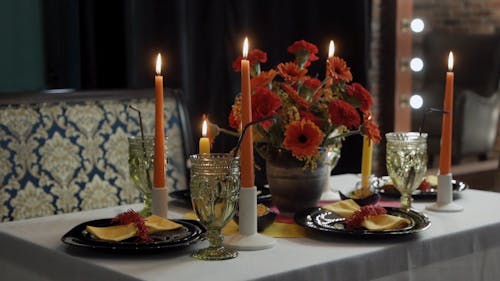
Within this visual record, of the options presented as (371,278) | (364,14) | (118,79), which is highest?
(364,14)

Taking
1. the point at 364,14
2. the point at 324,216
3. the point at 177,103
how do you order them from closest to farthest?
the point at 324,216 < the point at 177,103 < the point at 364,14

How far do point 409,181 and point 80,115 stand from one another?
3.67ft

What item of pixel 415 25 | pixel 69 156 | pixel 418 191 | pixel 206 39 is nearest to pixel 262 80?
pixel 418 191

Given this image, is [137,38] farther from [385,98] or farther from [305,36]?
[385,98]

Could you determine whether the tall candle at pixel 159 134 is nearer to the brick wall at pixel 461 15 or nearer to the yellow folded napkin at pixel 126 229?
the yellow folded napkin at pixel 126 229

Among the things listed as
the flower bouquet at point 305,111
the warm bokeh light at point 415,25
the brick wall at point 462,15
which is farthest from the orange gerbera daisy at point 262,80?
the brick wall at point 462,15

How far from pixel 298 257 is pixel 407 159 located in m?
0.47

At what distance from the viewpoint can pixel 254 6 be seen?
3.91m

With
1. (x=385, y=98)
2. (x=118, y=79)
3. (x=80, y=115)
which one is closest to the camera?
(x=80, y=115)

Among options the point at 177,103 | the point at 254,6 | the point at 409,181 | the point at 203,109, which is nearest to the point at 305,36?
the point at 254,6

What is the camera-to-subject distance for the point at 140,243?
159 cm

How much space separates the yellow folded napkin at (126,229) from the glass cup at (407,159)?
533 millimetres

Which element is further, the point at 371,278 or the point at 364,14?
the point at 364,14

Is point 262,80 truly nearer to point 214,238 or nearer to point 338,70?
point 338,70
